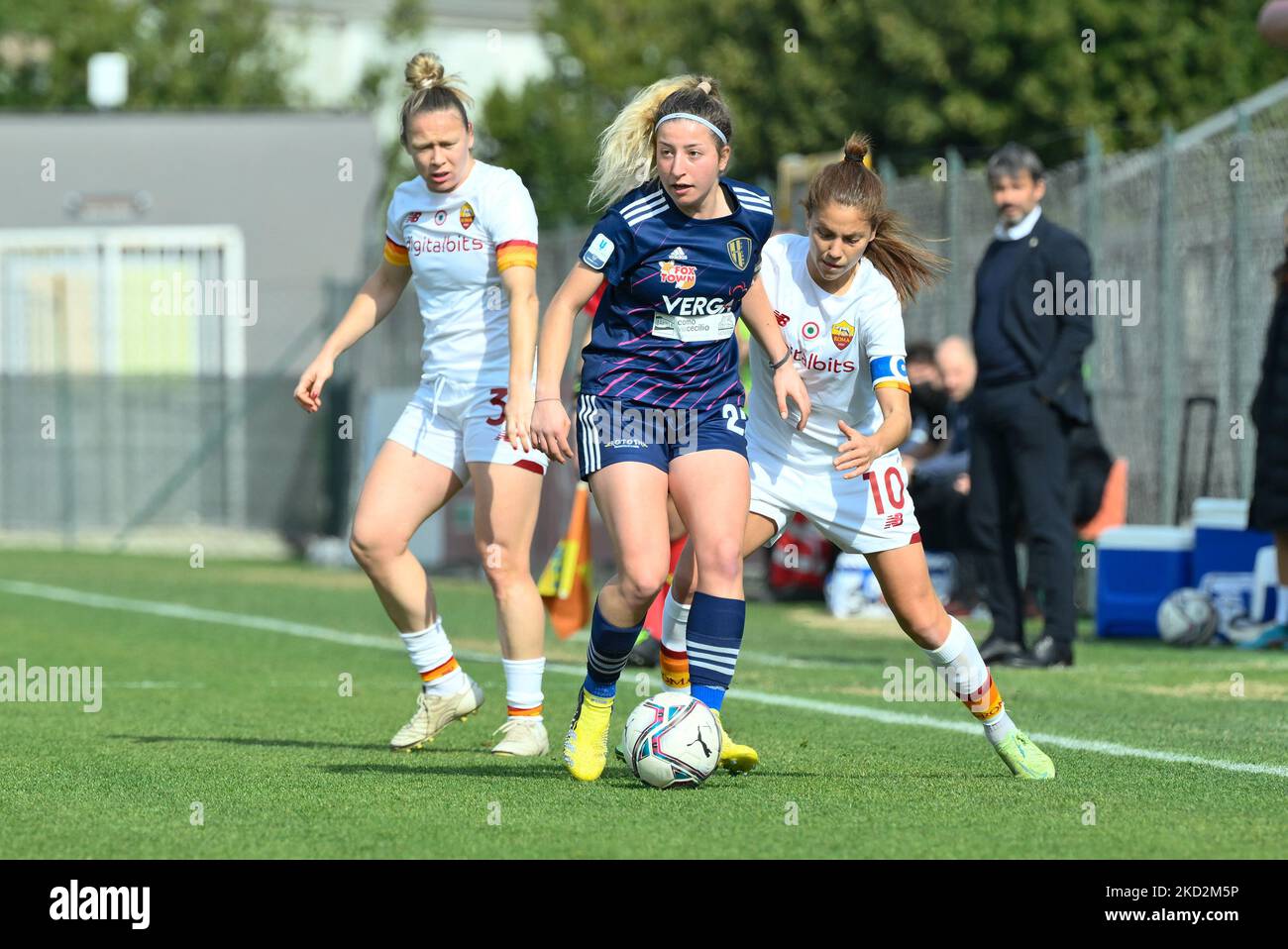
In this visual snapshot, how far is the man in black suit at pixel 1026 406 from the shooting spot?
404 inches

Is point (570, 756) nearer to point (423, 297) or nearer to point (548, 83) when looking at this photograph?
point (423, 297)

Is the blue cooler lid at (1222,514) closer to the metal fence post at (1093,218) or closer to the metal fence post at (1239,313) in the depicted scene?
the metal fence post at (1239,313)

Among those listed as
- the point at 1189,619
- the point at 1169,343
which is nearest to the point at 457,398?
the point at 1189,619

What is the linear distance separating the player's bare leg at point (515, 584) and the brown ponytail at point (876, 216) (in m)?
1.35

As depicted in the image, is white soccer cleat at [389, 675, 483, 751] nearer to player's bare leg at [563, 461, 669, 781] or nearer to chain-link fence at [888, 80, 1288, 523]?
player's bare leg at [563, 461, 669, 781]

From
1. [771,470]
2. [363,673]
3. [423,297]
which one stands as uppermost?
[423,297]

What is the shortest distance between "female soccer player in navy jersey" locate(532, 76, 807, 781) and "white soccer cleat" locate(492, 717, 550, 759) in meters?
0.62

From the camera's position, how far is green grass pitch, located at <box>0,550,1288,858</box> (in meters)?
5.38

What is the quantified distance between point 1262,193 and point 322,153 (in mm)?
16016

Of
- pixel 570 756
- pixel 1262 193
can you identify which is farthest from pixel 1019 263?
pixel 570 756

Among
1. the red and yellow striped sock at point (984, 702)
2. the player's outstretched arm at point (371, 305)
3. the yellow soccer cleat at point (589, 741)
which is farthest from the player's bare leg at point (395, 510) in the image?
the red and yellow striped sock at point (984, 702)

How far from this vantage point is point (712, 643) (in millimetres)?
6312

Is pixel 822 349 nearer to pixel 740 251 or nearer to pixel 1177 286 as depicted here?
pixel 740 251
